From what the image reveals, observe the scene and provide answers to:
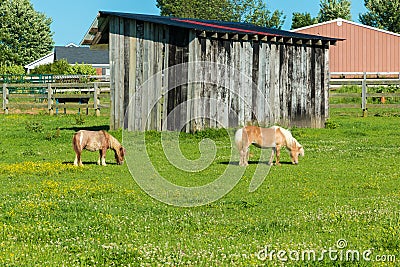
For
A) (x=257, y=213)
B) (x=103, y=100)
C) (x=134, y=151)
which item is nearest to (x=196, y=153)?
(x=134, y=151)

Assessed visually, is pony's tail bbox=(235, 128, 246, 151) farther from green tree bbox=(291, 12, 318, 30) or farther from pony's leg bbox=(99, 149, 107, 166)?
green tree bbox=(291, 12, 318, 30)

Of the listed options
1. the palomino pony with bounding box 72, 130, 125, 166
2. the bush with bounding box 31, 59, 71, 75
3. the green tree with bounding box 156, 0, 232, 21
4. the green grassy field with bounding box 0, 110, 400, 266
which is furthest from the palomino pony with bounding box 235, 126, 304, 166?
the green tree with bounding box 156, 0, 232, 21

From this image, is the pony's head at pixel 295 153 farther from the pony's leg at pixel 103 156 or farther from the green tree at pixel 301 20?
the green tree at pixel 301 20

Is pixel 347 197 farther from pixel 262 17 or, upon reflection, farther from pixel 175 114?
pixel 262 17

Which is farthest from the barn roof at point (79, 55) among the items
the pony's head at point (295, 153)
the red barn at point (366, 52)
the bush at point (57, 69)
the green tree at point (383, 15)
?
the pony's head at point (295, 153)

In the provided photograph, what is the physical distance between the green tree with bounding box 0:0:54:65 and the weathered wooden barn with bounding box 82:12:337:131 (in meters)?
63.7

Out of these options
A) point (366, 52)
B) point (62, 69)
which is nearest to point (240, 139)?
point (62, 69)

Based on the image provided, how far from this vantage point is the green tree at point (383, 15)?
102 metres

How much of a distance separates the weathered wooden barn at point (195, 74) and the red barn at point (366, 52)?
126 ft

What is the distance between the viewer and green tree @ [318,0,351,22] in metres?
107

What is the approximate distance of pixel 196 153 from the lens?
21.2m

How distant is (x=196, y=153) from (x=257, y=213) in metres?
9.32

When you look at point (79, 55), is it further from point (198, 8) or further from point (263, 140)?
point (263, 140)

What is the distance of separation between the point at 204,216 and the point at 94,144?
23.2 ft
